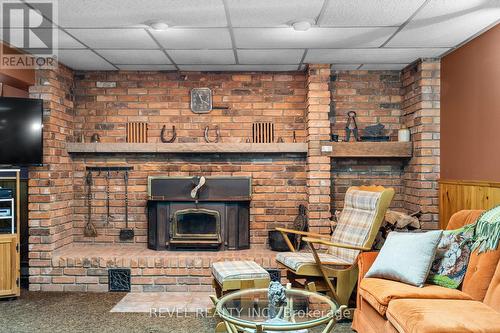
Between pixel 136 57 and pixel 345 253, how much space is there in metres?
2.77

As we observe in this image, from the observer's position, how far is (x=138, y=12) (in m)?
3.11

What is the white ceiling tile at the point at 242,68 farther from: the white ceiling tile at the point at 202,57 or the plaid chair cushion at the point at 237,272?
the plaid chair cushion at the point at 237,272

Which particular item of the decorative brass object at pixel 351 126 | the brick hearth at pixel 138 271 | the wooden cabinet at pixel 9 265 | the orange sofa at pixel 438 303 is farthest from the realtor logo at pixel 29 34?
the decorative brass object at pixel 351 126

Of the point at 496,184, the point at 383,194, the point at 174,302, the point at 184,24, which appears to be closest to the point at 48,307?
the point at 174,302

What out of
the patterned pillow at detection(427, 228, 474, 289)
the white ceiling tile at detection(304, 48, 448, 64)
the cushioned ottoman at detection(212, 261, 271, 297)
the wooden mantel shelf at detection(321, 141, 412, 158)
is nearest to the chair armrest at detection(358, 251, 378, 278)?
the patterned pillow at detection(427, 228, 474, 289)

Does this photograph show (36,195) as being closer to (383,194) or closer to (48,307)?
(48,307)

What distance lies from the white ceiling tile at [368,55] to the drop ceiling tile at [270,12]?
0.89 m

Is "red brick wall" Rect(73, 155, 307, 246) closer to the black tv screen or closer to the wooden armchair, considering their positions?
the black tv screen

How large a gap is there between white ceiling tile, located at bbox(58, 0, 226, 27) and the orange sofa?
217 centimetres

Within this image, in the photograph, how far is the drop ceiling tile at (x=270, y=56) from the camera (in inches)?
162

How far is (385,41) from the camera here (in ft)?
12.6

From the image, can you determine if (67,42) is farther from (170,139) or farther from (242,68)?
(242,68)

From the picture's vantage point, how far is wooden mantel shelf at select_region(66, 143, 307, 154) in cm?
466

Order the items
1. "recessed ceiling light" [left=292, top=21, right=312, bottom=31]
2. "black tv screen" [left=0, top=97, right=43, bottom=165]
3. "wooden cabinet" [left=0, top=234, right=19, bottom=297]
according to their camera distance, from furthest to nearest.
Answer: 1. "black tv screen" [left=0, top=97, right=43, bottom=165]
2. "wooden cabinet" [left=0, top=234, right=19, bottom=297]
3. "recessed ceiling light" [left=292, top=21, right=312, bottom=31]
